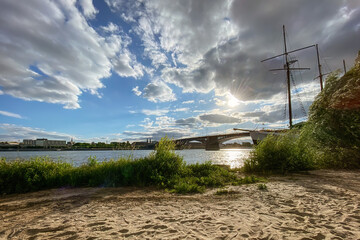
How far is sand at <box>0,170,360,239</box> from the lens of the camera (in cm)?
304

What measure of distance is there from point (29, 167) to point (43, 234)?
6.01 meters

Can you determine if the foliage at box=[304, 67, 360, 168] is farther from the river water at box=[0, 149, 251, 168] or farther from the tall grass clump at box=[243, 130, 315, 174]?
the river water at box=[0, 149, 251, 168]

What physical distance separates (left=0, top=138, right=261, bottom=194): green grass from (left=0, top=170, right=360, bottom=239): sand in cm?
125

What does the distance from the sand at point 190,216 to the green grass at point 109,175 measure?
1.25 metres

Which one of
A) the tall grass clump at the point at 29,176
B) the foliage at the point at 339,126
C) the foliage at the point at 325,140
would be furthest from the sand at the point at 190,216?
the foliage at the point at 339,126

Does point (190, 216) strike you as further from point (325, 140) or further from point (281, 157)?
point (325, 140)

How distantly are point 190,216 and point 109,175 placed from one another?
16.6ft

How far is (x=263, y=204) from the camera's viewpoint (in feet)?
14.9

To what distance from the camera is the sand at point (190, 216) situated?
304 cm

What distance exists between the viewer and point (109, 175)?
7.61m

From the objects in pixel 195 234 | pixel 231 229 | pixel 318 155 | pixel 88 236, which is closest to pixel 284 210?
pixel 231 229

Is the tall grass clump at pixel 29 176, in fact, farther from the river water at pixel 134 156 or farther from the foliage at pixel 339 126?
the foliage at pixel 339 126

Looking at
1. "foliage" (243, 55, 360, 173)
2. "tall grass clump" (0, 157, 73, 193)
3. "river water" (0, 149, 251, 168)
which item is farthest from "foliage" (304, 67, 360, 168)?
"tall grass clump" (0, 157, 73, 193)

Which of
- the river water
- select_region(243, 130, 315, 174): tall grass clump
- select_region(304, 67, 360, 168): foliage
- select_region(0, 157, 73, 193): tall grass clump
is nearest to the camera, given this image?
select_region(0, 157, 73, 193): tall grass clump
